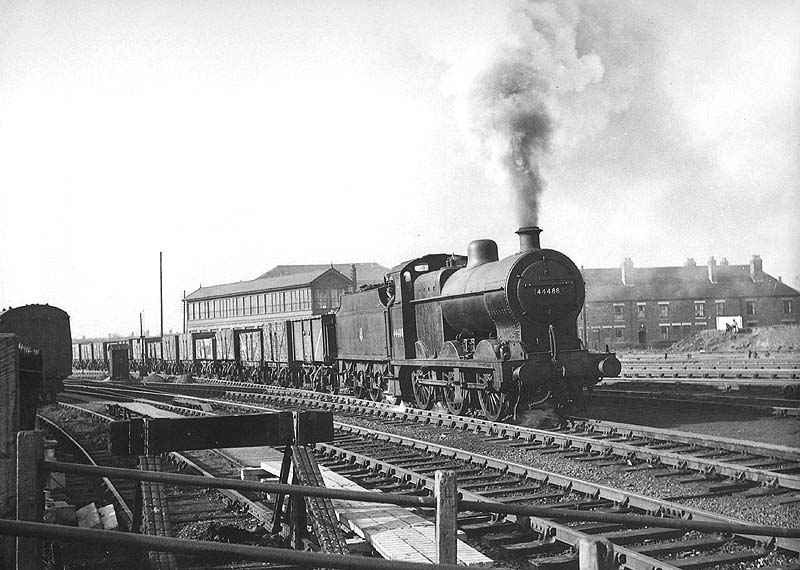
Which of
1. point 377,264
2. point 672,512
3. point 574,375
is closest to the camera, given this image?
point 672,512

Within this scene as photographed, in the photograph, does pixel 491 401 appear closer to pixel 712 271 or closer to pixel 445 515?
pixel 445 515

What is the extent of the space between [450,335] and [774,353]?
89.7 feet

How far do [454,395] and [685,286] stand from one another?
43.8 metres

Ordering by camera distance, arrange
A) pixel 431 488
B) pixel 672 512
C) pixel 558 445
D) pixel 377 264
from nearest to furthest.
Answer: pixel 672 512
pixel 431 488
pixel 558 445
pixel 377 264

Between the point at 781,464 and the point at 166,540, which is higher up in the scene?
the point at 166,540

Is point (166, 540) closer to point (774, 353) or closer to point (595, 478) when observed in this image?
point (595, 478)

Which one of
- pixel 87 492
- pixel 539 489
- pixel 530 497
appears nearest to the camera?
pixel 530 497

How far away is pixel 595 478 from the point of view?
8.51m

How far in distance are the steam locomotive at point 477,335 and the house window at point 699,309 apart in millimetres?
37862

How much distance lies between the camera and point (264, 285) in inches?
2366

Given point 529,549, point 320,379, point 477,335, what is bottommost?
point 529,549

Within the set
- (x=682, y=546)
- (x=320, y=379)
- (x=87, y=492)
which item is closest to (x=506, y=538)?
(x=682, y=546)

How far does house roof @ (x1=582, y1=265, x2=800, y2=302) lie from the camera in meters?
52.6

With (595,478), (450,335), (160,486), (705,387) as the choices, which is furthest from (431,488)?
(705,387)
